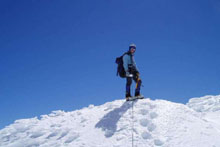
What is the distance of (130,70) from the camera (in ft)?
27.6

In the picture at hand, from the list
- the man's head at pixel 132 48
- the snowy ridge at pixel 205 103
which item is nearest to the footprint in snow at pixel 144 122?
the man's head at pixel 132 48

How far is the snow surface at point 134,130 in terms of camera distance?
217 inches

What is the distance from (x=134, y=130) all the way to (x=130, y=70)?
9.91ft

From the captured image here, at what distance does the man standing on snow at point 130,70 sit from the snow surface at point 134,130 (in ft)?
2.08

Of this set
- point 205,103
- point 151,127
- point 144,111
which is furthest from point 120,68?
point 205,103

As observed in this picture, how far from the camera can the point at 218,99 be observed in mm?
14047

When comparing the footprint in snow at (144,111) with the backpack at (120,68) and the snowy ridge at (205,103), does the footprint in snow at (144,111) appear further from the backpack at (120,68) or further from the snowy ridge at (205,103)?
the snowy ridge at (205,103)

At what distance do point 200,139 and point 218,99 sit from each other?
10.2 metres

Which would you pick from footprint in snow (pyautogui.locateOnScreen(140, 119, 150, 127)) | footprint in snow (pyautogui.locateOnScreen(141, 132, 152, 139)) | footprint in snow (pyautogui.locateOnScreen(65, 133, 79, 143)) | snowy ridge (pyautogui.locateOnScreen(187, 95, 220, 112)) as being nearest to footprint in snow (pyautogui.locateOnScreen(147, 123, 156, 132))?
footprint in snow (pyautogui.locateOnScreen(140, 119, 150, 127))

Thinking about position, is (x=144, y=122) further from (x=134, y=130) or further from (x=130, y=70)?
(x=130, y=70)

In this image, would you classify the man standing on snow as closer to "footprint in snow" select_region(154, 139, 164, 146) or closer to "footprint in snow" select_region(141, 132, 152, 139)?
"footprint in snow" select_region(141, 132, 152, 139)

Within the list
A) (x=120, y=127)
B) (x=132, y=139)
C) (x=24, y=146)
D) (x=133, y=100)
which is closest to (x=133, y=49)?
(x=133, y=100)

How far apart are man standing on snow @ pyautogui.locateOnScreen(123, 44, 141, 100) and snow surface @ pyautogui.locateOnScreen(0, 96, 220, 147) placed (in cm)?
63

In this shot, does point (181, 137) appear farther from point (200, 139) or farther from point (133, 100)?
point (133, 100)
